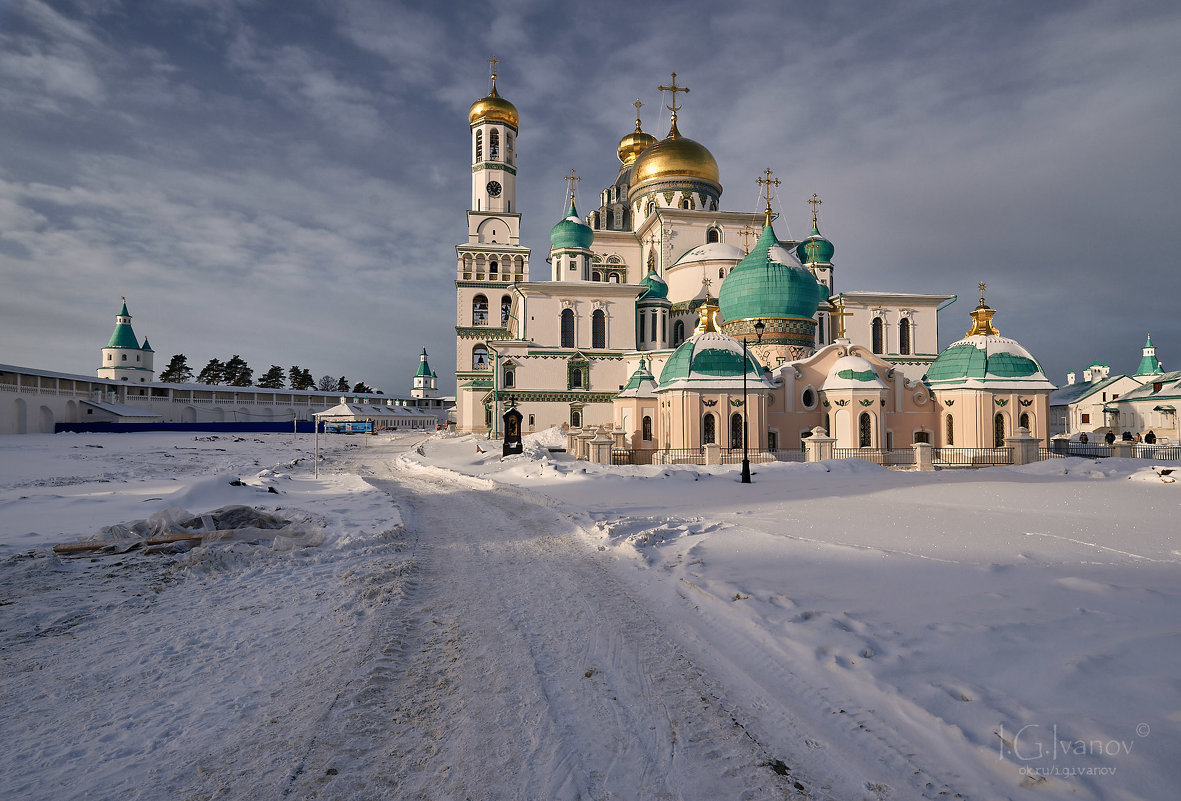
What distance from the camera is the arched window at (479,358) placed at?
4572 centimetres

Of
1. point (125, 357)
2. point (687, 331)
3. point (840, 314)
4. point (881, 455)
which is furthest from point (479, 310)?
point (125, 357)

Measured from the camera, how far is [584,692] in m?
4.46

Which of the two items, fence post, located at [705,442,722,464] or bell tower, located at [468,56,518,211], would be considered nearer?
fence post, located at [705,442,722,464]

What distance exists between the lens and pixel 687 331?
132 feet

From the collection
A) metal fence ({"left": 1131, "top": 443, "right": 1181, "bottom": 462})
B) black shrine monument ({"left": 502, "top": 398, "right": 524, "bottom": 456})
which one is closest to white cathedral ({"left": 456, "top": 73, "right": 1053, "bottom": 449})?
metal fence ({"left": 1131, "top": 443, "right": 1181, "bottom": 462})

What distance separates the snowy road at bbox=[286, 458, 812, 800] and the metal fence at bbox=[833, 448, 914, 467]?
20.7m

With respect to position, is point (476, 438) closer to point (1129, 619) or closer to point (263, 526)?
point (263, 526)

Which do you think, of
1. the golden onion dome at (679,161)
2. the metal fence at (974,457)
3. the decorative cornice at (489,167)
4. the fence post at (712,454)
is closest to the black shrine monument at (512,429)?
the fence post at (712,454)

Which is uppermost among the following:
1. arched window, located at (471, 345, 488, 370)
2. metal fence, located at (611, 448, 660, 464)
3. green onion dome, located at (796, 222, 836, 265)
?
green onion dome, located at (796, 222, 836, 265)

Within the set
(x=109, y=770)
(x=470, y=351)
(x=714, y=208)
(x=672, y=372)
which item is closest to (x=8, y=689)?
(x=109, y=770)

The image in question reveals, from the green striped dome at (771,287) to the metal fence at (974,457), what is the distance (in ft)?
30.7

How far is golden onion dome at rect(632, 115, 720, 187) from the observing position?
43406 mm

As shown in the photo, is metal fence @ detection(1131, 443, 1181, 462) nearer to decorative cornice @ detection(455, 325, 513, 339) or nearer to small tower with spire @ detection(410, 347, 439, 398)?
decorative cornice @ detection(455, 325, 513, 339)

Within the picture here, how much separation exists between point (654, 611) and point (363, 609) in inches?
126
